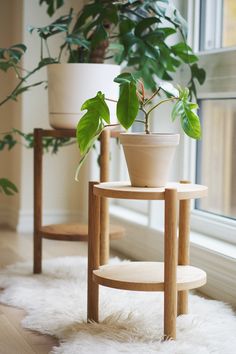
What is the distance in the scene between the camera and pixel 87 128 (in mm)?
2107

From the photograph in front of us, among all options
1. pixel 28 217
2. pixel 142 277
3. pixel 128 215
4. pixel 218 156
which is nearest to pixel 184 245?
pixel 142 277

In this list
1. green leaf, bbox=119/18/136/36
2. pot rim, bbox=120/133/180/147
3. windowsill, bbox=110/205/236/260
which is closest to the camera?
pot rim, bbox=120/133/180/147

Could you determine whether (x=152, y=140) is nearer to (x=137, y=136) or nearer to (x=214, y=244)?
(x=137, y=136)

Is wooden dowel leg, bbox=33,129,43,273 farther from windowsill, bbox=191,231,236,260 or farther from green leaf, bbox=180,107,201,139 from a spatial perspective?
green leaf, bbox=180,107,201,139

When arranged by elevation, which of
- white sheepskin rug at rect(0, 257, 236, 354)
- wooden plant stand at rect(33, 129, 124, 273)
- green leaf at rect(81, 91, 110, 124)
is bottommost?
white sheepskin rug at rect(0, 257, 236, 354)

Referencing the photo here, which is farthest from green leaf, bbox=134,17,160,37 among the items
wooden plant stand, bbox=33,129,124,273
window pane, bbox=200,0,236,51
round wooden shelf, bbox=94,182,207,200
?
round wooden shelf, bbox=94,182,207,200

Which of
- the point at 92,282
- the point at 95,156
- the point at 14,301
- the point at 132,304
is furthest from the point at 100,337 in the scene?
the point at 95,156

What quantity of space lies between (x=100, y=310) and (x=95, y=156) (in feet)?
5.60

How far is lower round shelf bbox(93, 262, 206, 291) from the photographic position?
2.03 metres

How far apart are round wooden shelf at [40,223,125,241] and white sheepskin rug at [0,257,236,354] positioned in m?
0.17

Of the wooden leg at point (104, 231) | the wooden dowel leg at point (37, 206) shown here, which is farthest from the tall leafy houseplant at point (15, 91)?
the wooden leg at point (104, 231)

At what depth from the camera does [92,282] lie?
223cm

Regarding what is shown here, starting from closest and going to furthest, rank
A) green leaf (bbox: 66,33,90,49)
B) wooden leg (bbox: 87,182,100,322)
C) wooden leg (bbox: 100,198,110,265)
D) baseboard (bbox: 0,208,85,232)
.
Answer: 1. wooden leg (bbox: 87,182,100,322)
2. wooden leg (bbox: 100,198,110,265)
3. green leaf (bbox: 66,33,90,49)
4. baseboard (bbox: 0,208,85,232)

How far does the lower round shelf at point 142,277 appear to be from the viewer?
2.03 meters
